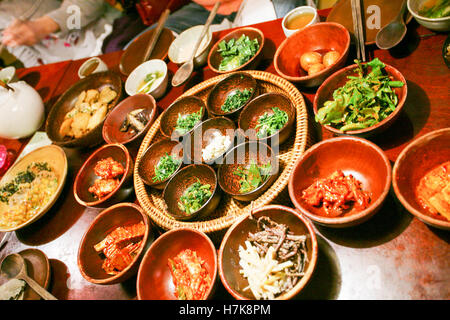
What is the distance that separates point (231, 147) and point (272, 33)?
163 centimetres

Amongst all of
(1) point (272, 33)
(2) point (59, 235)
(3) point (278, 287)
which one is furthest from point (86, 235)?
(1) point (272, 33)

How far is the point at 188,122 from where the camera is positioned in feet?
8.75

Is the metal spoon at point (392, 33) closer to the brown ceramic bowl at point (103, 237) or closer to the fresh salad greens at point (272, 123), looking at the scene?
the fresh salad greens at point (272, 123)

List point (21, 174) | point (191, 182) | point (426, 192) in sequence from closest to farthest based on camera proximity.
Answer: point (426, 192) → point (191, 182) → point (21, 174)

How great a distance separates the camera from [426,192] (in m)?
1.54

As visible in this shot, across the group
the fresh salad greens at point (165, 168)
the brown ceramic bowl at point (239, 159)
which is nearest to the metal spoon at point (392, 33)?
the brown ceramic bowl at point (239, 159)

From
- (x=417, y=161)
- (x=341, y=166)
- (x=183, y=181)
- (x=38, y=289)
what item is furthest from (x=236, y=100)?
(x=38, y=289)

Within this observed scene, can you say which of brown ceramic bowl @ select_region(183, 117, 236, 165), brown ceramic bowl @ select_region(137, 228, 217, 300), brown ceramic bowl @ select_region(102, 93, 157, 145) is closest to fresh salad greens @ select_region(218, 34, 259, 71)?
brown ceramic bowl @ select_region(183, 117, 236, 165)

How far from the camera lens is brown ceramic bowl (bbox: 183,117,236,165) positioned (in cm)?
242

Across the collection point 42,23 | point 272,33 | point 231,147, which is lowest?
point 231,147

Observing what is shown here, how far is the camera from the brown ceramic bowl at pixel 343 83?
1.69m

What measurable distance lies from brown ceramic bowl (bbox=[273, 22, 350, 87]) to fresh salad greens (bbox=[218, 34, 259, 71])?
424 millimetres

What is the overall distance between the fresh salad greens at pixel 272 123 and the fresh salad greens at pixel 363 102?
13.8 inches

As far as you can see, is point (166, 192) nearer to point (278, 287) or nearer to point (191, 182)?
point (191, 182)
